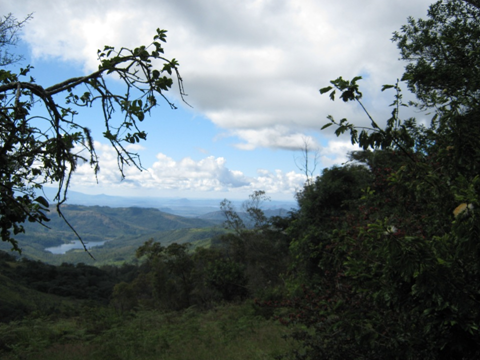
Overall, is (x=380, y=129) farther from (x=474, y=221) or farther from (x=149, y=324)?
(x=149, y=324)

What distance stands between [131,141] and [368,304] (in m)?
3.10

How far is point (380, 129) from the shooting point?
2656 mm

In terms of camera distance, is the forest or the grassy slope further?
the grassy slope

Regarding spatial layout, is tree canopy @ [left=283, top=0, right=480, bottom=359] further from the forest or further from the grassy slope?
the grassy slope

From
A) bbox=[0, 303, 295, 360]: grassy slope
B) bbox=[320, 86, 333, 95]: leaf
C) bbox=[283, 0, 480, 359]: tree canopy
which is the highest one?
bbox=[320, 86, 333, 95]: leaf

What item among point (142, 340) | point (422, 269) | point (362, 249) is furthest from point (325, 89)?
point (142, 340)

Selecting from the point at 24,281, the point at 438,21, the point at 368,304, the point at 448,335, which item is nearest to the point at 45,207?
the point at 448,335

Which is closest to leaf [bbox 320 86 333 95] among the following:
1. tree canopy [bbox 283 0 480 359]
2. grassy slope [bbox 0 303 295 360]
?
tree canopy [bbox 283 0 480 359]

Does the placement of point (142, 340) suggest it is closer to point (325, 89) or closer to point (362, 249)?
point (362, 249)

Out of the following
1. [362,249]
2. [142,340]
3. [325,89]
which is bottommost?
[142,340]

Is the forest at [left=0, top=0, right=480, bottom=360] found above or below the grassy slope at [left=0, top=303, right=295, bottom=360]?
above

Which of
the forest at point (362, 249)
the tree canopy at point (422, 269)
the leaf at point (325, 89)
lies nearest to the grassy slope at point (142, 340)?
the forest at point (362, 249)

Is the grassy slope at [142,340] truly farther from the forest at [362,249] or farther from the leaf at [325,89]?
the leaf at [325,89]

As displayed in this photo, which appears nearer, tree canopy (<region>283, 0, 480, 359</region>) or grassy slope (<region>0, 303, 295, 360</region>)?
tree canopy (<region>283, 0, 480, 359</region>)
